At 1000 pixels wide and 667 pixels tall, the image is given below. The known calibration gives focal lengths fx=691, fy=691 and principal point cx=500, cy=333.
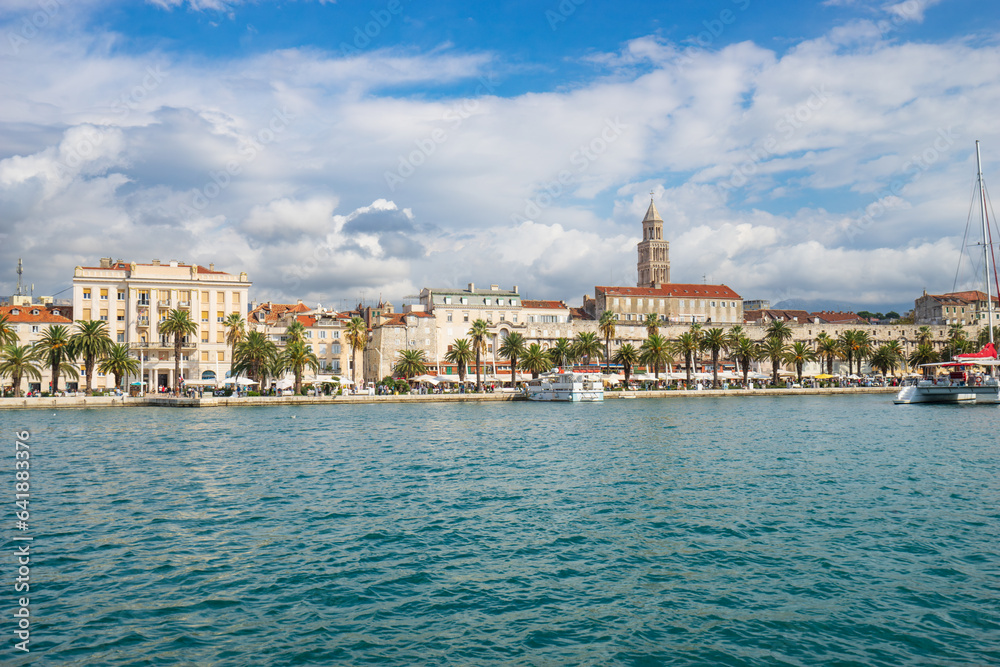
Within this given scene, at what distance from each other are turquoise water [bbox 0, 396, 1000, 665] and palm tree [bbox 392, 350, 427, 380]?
5955 cm

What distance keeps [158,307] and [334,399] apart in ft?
90.3

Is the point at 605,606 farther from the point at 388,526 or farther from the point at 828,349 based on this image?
the point at 828,349

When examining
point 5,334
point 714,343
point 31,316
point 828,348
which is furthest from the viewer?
point 828,348

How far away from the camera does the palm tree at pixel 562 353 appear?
A: 97000 millimetres

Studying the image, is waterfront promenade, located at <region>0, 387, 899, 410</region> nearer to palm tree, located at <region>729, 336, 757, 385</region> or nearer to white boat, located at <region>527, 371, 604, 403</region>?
white boat, located at <region>527, 371, 604, 403</region>

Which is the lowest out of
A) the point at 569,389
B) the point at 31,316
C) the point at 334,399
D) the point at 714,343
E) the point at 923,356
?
the point at 334,399

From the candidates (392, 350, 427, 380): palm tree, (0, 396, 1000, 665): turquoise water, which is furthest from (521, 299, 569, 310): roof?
(0, 396, 1000, 665): turquoise water

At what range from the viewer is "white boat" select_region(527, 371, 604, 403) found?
82.0 metres

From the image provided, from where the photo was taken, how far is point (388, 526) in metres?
18.8

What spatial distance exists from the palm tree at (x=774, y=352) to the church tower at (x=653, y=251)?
166ft

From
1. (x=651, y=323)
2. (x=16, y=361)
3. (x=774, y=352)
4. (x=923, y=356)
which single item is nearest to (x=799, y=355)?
(x=774, y=352)

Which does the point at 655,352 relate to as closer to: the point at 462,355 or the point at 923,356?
the point at 462,355

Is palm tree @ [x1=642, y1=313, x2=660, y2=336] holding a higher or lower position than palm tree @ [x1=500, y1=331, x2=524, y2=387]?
higher

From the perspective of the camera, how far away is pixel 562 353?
98.8 m
